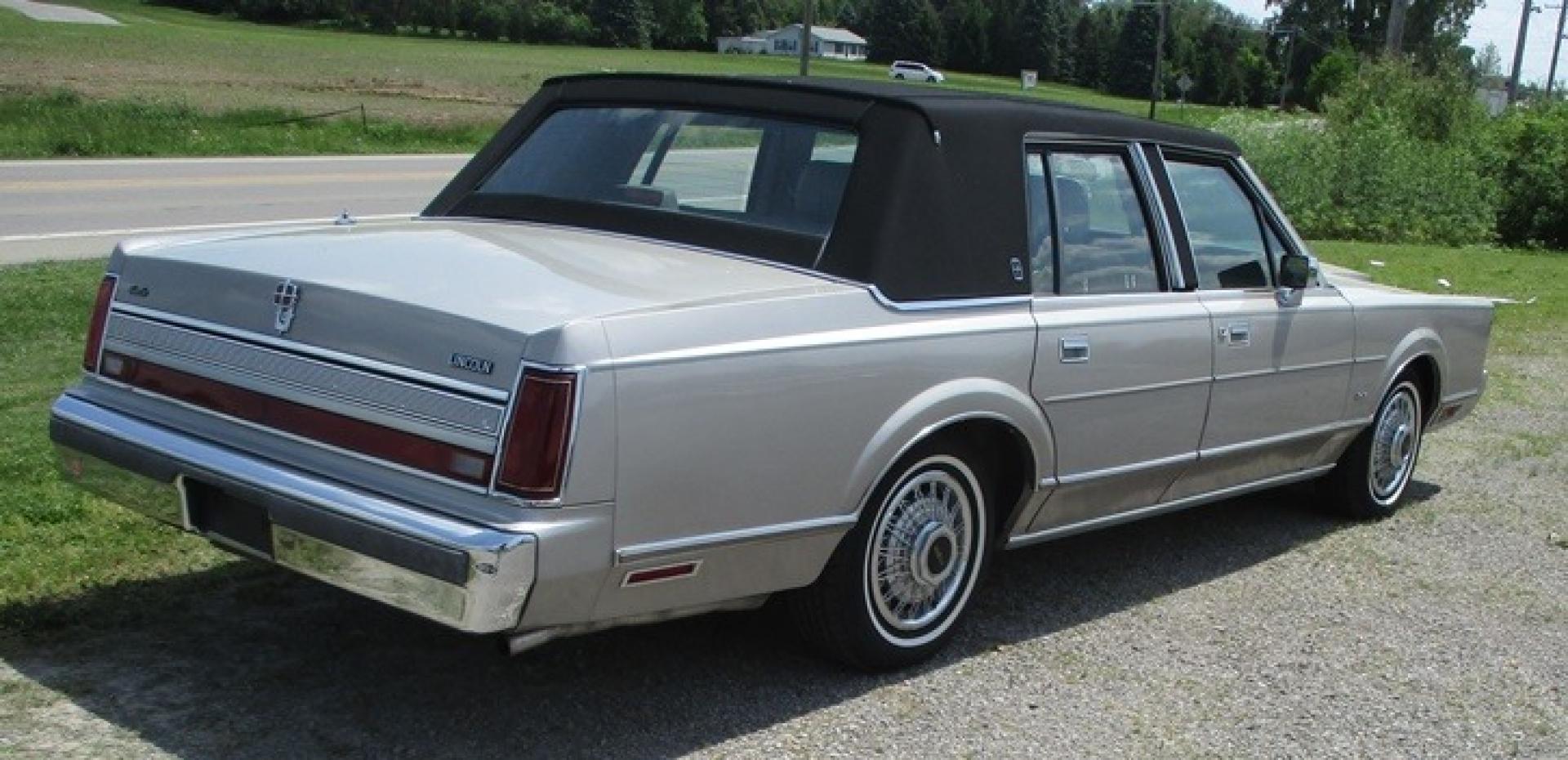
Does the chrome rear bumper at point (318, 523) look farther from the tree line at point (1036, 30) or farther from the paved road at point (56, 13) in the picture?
the tree line at point (1036, 30)

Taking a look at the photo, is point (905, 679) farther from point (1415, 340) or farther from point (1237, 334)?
point (1415, 340)

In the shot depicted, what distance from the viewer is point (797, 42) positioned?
4582 inches

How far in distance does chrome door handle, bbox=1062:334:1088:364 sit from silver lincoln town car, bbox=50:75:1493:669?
0.07 feet

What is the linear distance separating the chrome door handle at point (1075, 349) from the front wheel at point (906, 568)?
1.48 feet

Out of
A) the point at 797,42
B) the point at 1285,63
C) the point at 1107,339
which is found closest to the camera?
the point at 1107,339

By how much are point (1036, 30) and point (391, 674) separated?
332ft

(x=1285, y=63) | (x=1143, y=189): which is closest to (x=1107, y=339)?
(x=1143, y=189)

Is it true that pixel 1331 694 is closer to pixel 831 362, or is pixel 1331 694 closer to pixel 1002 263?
pixel 1002 263

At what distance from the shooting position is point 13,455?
6.11 metres

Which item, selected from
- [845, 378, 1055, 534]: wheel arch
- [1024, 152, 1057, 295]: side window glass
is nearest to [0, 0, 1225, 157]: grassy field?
[1024, 152, 1057, 295]: side window glass

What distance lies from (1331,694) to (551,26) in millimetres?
82612

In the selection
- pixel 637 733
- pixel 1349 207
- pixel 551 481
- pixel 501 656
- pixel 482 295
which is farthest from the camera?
pixel 1349 207

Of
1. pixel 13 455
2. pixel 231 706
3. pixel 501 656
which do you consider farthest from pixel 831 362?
pixel 13 455

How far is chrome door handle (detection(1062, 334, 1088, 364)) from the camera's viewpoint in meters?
5.11
